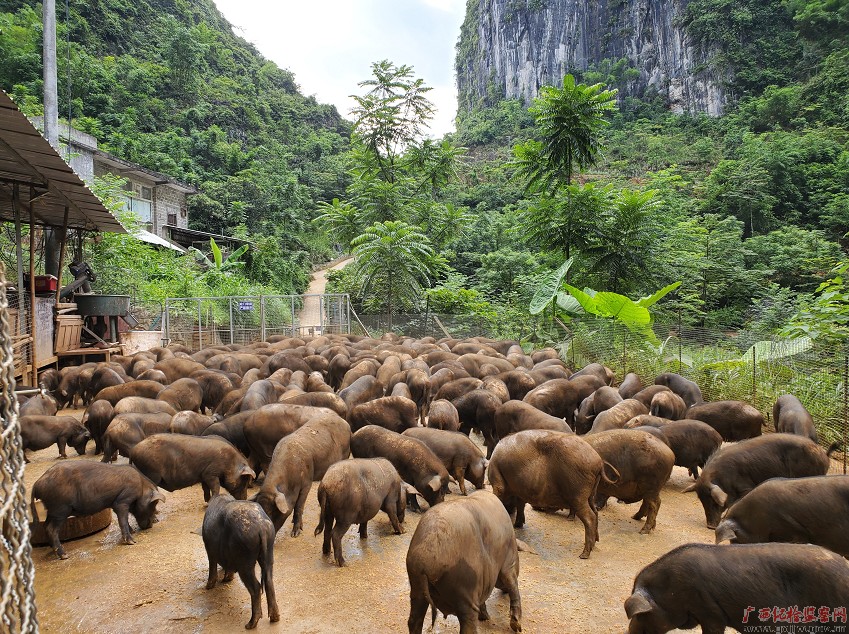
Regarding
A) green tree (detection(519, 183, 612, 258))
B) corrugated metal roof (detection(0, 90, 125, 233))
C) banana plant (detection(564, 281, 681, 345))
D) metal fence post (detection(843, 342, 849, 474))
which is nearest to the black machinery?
corrugated metal roof (detection(0, 90, 125, 233))

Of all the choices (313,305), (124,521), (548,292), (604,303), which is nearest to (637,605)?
(124,521)

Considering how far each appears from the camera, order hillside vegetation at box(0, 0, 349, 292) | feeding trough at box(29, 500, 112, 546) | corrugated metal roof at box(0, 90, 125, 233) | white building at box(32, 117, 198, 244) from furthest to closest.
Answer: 1. hillside vegetation at box(0, 0, 349, 292)
2. white building at box(32, 117, 198, 244)
3. corrugated metal roof at box(0, 90, 125, 233)
4. feeding trough at box(29, 500, 112, 546)

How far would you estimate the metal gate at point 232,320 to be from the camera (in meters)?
17.5

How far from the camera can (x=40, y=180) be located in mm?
8992

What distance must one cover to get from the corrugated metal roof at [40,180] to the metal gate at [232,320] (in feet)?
14.4

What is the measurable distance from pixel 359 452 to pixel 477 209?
36725 mm

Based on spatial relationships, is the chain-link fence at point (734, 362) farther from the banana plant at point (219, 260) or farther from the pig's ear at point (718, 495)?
the banana plant at point (219, 260)

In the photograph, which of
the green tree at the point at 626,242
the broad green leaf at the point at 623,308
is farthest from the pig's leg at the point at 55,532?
the green tree at the point at 626,242

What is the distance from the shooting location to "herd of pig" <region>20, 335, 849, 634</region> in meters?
3.05

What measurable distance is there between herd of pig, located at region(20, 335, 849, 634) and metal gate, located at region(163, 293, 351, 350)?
830 centimetres

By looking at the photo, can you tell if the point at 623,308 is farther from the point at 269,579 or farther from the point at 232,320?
the point at 232,320

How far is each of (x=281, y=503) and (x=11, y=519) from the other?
349 cm

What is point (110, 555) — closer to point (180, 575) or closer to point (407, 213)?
point (180, 575)

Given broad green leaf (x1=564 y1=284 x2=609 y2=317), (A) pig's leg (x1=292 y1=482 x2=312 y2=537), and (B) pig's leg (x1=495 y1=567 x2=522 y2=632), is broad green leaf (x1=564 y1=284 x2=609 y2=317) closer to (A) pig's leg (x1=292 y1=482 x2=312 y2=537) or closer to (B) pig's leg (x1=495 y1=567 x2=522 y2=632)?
(A) pig's leg (x1=292 y1=482 x2=312 y2=537)
